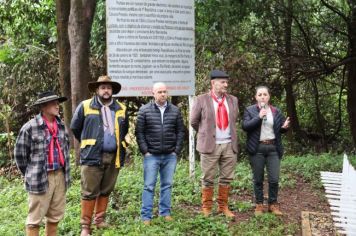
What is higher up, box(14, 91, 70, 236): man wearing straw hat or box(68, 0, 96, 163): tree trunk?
box(68, 0, 96, 163): tree trunk

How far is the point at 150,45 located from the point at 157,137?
2.18 meters

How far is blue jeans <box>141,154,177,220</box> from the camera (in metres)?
6.42

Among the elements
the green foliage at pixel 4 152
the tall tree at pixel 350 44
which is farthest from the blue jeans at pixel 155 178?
the green foliage at pixel 4 152

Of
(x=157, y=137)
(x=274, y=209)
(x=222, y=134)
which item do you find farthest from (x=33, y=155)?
(x=274, y=209)

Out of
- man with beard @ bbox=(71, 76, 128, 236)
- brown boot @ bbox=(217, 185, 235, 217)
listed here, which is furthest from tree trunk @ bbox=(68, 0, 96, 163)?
brown boot @ bbox=(217, 185, 235, 217)

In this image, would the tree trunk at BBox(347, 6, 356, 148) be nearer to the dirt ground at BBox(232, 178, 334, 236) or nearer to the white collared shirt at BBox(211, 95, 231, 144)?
the dirt ground at BBox(232, 178, 334, 236)

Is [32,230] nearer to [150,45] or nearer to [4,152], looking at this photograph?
[150,45]

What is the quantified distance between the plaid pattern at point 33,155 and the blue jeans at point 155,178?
5.13 ft

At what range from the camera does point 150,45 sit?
794cm

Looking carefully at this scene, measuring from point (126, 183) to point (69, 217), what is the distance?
1.69 metres

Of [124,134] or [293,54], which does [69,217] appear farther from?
[293,54]

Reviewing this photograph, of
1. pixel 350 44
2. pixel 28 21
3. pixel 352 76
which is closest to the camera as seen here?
pixel 350 44

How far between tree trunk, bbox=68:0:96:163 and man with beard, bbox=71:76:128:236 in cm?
319

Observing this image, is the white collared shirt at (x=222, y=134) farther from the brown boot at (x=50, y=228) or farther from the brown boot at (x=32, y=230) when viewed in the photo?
the brown boot at (x=32, y=230)
